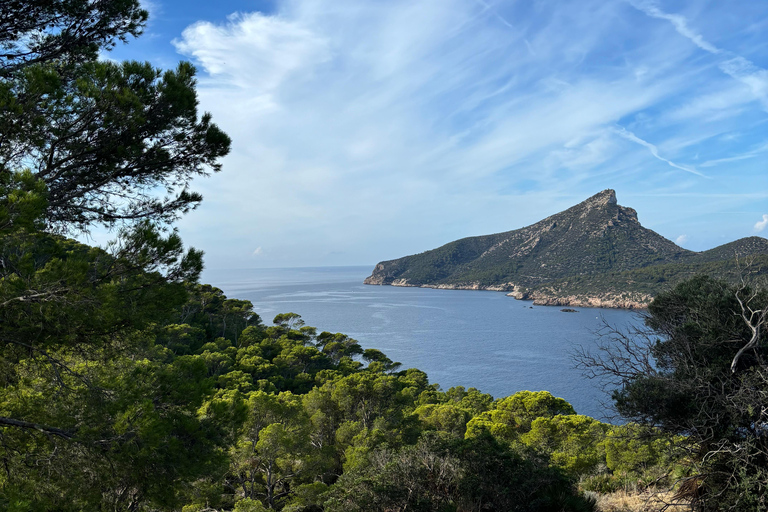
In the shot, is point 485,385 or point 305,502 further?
point 485,385

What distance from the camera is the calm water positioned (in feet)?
114

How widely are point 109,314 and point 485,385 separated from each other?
1321 inches

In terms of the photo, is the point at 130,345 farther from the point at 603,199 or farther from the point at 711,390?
the point at 603,199

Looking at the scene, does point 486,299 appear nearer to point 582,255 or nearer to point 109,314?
point 582,255

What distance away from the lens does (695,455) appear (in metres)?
6.03

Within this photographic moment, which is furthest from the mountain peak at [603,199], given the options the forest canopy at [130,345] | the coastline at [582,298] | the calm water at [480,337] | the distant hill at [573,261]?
the forest canopy at [130,345]

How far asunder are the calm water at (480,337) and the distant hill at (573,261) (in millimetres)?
9604

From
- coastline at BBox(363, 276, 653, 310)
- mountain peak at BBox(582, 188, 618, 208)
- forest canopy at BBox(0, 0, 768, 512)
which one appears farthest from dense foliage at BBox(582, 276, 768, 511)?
mountain peak at BBox(582, 188, 618, 208)

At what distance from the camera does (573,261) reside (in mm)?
106938

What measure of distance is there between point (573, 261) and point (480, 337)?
6594 centimetres

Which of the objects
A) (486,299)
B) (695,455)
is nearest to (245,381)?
(695,455)

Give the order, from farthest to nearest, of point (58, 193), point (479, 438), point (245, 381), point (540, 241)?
point (540, 241) < point (245, 381) < point (479, 438) < point (58, 193)

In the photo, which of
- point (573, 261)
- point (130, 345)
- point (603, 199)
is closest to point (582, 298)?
point (573, 261)

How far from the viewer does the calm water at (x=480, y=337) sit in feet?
114
